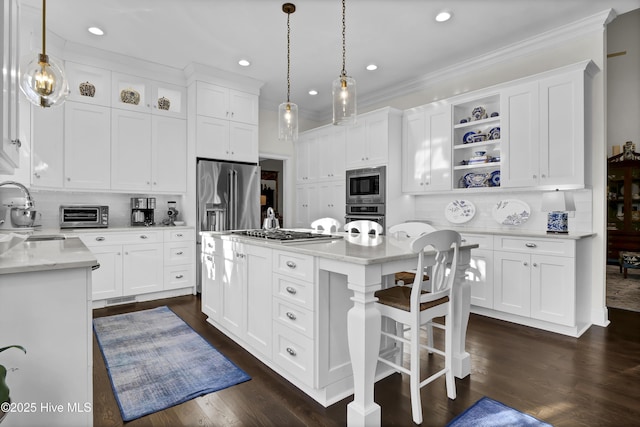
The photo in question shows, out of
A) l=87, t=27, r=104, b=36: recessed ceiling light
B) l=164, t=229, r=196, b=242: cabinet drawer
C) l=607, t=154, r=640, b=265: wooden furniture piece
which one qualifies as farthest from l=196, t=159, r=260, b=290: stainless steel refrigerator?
l=607, t=154, r=640, b=265: wooden furniture piece

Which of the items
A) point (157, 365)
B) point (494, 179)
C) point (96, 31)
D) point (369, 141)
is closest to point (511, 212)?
point (494, 179)

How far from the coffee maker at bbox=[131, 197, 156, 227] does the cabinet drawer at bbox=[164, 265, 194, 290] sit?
0.66 meters

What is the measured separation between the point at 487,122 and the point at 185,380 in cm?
375

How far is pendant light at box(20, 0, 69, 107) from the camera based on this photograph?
191 cm

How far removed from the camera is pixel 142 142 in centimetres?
429

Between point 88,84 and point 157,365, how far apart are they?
3.30 m

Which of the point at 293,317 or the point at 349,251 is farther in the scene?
the point at 293,317

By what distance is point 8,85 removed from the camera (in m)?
1.40

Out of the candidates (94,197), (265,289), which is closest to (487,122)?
(265,289)

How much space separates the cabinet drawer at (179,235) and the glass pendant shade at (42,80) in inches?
97.1

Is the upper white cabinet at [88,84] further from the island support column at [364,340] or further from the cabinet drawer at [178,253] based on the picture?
the island support column at [364,340]

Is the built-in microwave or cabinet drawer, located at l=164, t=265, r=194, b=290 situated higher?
the built-in microwave

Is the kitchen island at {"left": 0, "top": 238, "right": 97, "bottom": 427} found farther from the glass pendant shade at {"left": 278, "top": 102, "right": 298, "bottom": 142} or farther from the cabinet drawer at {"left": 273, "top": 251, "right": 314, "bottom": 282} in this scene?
the glass pendant shade at {"left": 278, "top": 102, "right": 298, "bottom": 142}

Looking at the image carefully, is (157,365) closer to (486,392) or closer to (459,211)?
(486,392)
